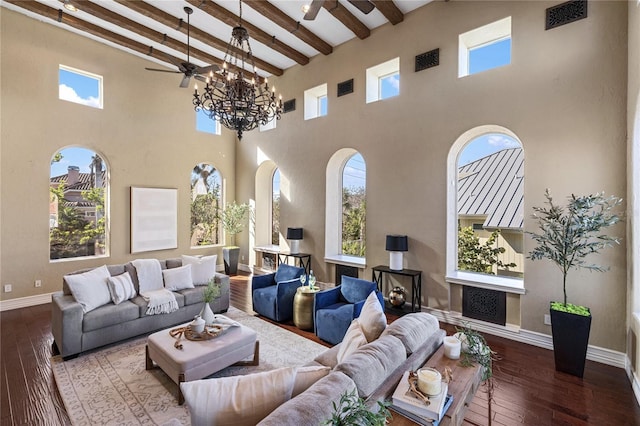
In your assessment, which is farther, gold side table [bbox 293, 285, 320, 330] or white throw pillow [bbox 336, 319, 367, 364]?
gold side table [bbox 293, 285, 320, 330]

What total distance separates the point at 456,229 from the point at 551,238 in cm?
162

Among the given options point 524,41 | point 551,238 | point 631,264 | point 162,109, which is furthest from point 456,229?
point 162,109

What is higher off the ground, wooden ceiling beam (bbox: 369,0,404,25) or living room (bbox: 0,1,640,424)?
wooden ceiling beam (bbox: 369,0,404,25)

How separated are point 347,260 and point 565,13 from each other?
4.82 metres

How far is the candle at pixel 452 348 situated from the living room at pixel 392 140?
2.13 meters

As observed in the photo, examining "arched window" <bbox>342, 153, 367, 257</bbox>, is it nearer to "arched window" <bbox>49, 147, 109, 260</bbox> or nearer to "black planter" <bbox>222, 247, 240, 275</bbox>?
"black planter" <bbox>222, 247, 240, 275</bbox>

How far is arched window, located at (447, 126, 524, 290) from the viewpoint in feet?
14.2

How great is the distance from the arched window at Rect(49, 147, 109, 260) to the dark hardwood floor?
7.53 feet

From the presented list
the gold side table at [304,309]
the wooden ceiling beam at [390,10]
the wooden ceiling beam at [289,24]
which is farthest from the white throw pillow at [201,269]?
the wooden ceiling beam at [390,10]

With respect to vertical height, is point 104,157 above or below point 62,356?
above

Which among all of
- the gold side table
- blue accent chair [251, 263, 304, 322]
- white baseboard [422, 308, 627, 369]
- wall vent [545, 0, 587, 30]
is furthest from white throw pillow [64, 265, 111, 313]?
wall vent [545, 0, 587, 30]

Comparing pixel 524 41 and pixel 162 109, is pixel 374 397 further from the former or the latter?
pixel 162 109

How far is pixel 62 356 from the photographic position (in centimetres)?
336

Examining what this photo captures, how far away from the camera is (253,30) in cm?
550
